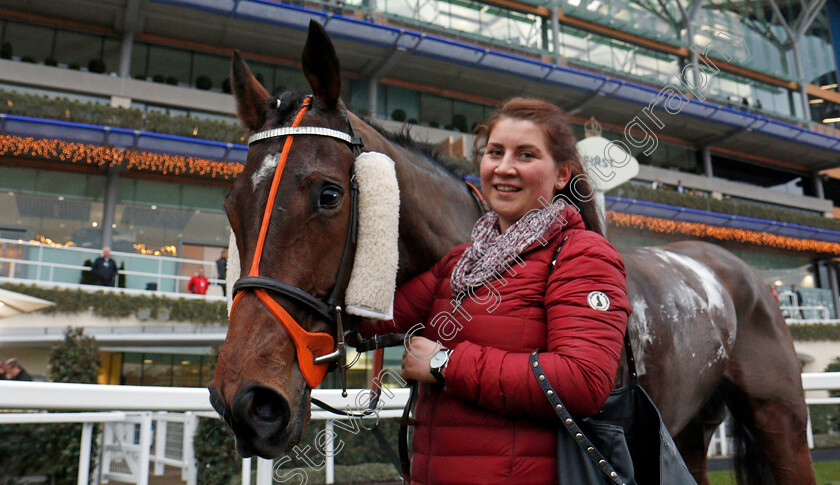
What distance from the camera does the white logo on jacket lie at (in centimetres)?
131

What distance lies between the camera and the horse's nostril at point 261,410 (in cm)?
121

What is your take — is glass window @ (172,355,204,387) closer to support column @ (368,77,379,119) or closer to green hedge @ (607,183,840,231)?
support column @ (368,77,379,119)

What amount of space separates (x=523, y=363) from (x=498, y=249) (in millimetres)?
359

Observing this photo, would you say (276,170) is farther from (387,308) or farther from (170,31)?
(170,31)

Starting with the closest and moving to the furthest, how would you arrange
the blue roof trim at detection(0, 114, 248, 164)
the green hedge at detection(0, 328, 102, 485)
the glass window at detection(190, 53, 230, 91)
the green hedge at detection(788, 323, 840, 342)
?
the green hedge at detection(0, 328, 102, 485) → the blue roof trim at detection(0, 114, 248, 164) → the green hedge at detection(788, 323, 840, 342) → the glass window at detection(190, 53, 230, 91)

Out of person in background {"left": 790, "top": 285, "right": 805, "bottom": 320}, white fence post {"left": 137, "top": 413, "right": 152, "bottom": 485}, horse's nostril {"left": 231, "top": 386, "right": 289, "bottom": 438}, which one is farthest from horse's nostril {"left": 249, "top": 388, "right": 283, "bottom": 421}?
person in background {"left": 790, "top": 285, "right": 805, "bottom": 320}

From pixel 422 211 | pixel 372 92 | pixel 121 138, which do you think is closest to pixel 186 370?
pixel 121 138

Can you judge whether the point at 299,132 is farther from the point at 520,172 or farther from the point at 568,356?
the point at 568,356

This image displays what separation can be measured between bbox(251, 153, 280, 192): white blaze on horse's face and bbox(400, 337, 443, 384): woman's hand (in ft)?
1.84

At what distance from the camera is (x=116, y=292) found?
40.4 feet

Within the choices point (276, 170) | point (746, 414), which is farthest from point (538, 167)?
point (746, 414)

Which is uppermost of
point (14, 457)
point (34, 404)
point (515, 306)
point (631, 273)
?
point (631, 273)

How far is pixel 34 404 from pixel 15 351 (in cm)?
1360

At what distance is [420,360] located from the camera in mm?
1394
